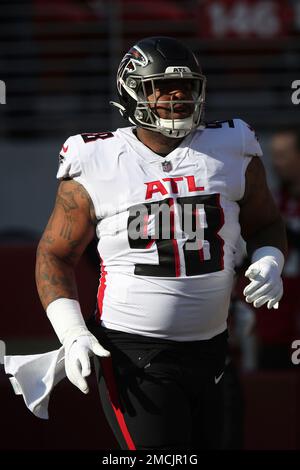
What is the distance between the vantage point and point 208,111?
23.1 feet

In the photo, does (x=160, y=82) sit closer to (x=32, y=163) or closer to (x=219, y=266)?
(x=219, y=266)

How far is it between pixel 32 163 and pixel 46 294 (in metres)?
3.76

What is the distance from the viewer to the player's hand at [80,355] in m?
3.04

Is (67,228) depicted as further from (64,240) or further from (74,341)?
(74,341)

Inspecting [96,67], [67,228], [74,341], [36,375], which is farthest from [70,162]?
[96,67]

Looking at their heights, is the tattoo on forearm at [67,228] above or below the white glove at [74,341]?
above

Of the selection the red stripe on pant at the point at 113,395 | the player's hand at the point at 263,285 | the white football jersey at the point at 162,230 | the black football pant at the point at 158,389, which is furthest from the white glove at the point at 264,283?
the red stripe on pant at the point at 113,395

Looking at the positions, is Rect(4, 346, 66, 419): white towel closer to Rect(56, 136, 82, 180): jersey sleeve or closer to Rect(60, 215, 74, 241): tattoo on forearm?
Rect(60, 215, 74, 241): tattoo on forearm

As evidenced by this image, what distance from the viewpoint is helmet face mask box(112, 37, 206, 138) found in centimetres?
327

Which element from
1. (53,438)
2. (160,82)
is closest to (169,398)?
(160,82)

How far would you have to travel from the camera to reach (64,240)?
3.30 m

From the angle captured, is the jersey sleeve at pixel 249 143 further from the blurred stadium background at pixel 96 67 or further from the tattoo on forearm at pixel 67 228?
the blurred stadium background at pixel 96 67

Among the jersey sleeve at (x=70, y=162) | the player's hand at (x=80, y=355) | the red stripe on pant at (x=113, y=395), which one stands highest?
the jersey sleeve at (x=70, y=162)

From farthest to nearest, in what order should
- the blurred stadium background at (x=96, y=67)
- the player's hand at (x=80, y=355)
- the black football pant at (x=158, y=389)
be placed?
the blurred stadium background at (x=96, y=67) < the black football pant at (x=158, y=389) < the player's hand at (x=80, y=355)
